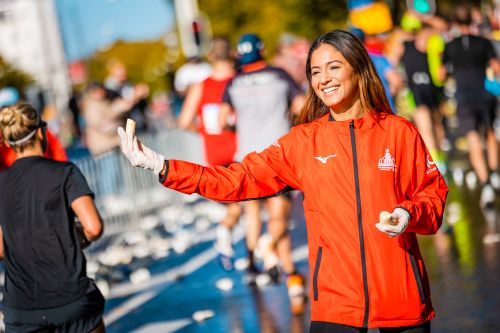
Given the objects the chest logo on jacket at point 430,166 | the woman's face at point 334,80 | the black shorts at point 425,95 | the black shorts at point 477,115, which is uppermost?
the woman's face at point 334,80

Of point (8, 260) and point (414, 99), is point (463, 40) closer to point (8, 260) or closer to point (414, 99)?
point (414, 99)

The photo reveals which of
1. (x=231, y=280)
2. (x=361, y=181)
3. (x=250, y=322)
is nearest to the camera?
(x=361, y=181)

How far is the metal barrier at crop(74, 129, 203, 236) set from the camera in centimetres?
1359

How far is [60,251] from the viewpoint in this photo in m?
5.50

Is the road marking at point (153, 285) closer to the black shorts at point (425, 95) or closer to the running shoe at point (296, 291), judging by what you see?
the running shoe at point (296, 291)

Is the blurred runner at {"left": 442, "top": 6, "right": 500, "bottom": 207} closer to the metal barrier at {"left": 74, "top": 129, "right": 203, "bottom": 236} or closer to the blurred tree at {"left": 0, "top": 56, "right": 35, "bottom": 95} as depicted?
the metal barrier at {"left": 74, "top": 129, "right": 203, "bottom": 236}

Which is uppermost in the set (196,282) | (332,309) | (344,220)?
(344,220)

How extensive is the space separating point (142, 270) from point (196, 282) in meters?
1.18

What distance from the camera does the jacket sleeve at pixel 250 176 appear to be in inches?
184

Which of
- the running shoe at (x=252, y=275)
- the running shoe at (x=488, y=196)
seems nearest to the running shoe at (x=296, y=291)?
the running shoe at (x=252, y=275)

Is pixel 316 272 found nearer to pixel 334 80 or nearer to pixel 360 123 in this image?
pixel 360 123

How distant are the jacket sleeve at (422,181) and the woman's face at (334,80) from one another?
322 mm

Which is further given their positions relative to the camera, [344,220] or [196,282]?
[196,282]

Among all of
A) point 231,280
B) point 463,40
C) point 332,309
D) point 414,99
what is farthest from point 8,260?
point 414,99
